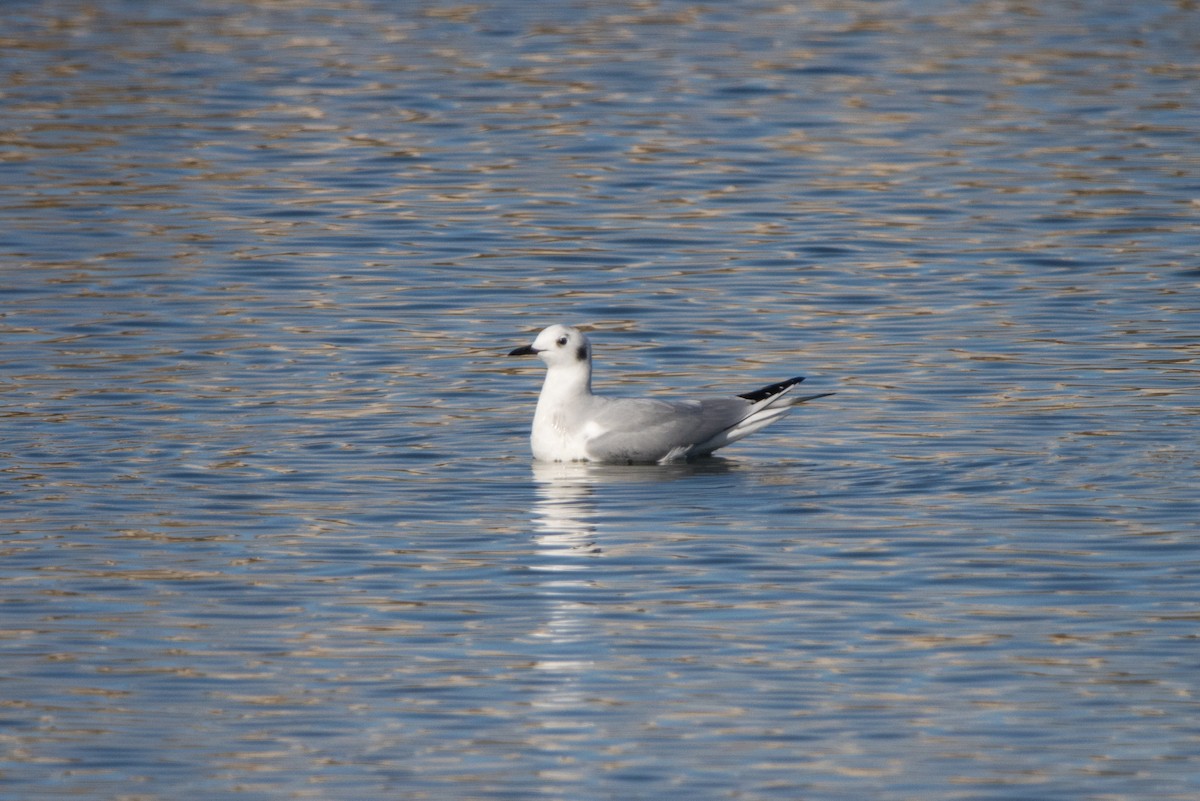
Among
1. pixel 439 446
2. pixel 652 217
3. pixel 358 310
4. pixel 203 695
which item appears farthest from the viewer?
pixel 652 217

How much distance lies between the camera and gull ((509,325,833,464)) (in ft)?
45.0

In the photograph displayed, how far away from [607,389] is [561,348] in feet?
5.56

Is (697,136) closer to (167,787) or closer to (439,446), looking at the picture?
(439,446)

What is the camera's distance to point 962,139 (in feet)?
82.3

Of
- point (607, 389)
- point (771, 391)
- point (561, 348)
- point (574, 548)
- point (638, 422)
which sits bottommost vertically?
point (607, 389)

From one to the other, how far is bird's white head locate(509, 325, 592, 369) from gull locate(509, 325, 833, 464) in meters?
0.09

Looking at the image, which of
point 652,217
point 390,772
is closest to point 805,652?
point 390,772

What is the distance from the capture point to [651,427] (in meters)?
13.7

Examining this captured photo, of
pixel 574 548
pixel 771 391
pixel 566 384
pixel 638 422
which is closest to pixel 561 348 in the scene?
pixel 566 384

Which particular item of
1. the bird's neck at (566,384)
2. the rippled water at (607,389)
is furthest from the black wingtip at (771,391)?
the bird's neck at (566,384)

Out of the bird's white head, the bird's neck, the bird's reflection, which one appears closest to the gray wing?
the bird's reflection

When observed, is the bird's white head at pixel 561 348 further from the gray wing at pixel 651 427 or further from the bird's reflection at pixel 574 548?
the bird's reflection at pixel 574 548

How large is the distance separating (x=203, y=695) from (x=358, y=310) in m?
9.17

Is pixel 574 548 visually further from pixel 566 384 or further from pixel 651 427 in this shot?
pixel 566 384
